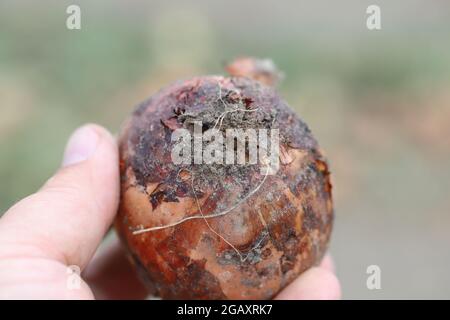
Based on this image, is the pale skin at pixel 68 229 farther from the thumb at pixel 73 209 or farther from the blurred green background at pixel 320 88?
the blurred green background at pixel 320 88

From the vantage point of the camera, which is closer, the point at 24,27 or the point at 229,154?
→ the point at 229,154

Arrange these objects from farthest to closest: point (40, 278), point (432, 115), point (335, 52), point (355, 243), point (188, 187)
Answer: point (335, 52), point (432, 115), point (355, 243), point (188, 187), point (40, 278)

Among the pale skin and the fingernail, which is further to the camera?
the fingernail

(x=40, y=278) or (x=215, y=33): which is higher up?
(x=215, y=33)

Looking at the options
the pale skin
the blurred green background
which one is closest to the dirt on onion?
the pale skin

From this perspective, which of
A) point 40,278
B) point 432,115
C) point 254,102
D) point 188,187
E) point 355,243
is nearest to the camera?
point 40,278

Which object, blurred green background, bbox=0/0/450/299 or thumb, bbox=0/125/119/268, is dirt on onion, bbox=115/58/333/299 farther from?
blurred green background, bbox=0/0/450/299

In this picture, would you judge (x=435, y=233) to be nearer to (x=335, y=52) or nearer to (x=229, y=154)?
(x=335, y=52)

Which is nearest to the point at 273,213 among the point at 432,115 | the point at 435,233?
the point at 435,233

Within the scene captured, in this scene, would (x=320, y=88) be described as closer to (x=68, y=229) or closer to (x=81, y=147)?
(x=81, y=147)
